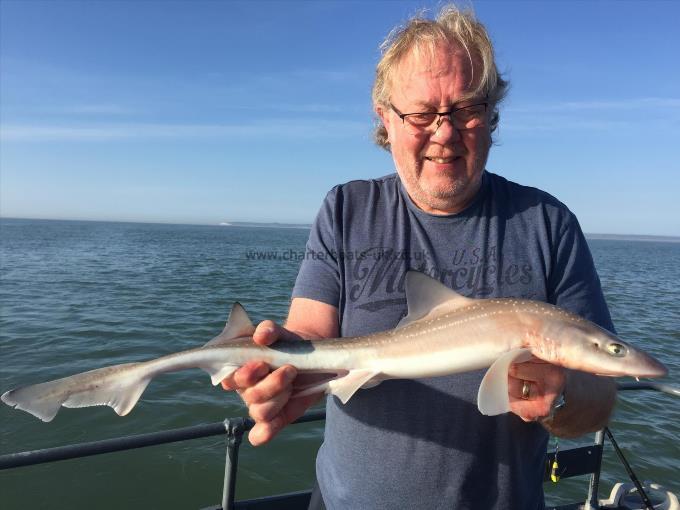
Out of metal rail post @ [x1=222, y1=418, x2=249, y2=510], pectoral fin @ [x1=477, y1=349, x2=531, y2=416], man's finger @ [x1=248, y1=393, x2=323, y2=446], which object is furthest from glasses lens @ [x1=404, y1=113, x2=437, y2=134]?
metal rail post @ [x1=222, y1=418, x2=249, y2=510]

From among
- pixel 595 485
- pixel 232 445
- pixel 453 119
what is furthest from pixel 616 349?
pixel 595 485

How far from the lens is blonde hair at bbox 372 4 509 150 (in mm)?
3096

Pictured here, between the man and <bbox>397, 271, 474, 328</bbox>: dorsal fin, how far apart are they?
0.65 ft

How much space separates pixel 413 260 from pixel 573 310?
984mm

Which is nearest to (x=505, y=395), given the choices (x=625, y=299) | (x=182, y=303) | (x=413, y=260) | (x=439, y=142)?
(x=413, y=260)

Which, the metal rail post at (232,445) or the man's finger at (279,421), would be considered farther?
the metal rail post at (232,445)

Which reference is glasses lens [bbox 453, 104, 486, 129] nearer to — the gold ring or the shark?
the shark

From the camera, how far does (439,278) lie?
3033 mm

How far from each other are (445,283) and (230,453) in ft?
7.34

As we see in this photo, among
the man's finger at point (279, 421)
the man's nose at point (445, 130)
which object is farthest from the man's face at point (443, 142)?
the man's finger at point (279, 421)

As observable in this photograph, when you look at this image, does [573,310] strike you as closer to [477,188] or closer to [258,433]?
[477,188]

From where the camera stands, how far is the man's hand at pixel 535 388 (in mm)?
2549

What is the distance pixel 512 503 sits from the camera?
108 inches

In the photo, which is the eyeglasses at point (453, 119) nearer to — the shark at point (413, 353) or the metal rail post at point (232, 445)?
the shark at point (413, 353)
